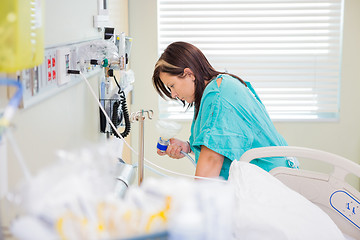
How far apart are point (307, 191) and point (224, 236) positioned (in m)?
1.01

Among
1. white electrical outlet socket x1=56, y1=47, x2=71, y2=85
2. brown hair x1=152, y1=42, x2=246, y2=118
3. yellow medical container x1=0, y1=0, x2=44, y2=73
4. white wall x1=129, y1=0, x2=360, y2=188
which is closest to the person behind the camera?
yellow medical container x1=0, y1=0, x2=44, y2=73

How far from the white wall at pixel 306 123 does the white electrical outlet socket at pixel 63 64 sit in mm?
1870

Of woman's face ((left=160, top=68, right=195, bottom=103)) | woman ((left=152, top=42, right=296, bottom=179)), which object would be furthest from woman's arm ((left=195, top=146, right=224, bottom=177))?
woman's face ((left=160, top=68, right=195, bottom=103))

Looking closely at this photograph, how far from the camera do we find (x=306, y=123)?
338 centimetres

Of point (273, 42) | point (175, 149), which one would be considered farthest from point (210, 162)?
point (273, 42)

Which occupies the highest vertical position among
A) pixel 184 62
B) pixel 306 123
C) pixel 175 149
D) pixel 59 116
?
pixel 184 62

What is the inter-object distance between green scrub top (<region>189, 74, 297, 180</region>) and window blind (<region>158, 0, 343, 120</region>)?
1457mm

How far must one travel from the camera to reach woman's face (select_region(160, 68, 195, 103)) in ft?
6.43

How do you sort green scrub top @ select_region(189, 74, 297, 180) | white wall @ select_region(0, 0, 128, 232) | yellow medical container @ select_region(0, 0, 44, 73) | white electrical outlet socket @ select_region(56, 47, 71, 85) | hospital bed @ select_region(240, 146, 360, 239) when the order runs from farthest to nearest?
green scrub top @ select_region(189, 74, 297, 180) < hospital bed @ select_region(240, 146, 360, 239) < white electrical outlet socket @ select_region(56, 47, 71, 85) < white wall @ select_region(0, 0, 128, 232) < yellow medical container @ select_region(0, 0, 44, 73)

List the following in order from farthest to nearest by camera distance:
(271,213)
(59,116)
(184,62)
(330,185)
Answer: (184,62) → (330,185) → (59,116) → (271,213)

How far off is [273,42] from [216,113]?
1.71 meters

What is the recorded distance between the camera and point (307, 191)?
1568mm

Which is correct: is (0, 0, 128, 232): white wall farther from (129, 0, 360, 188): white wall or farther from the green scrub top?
(129, 0, 360, 188): white wall

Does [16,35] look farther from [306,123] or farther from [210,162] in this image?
[306,123]
